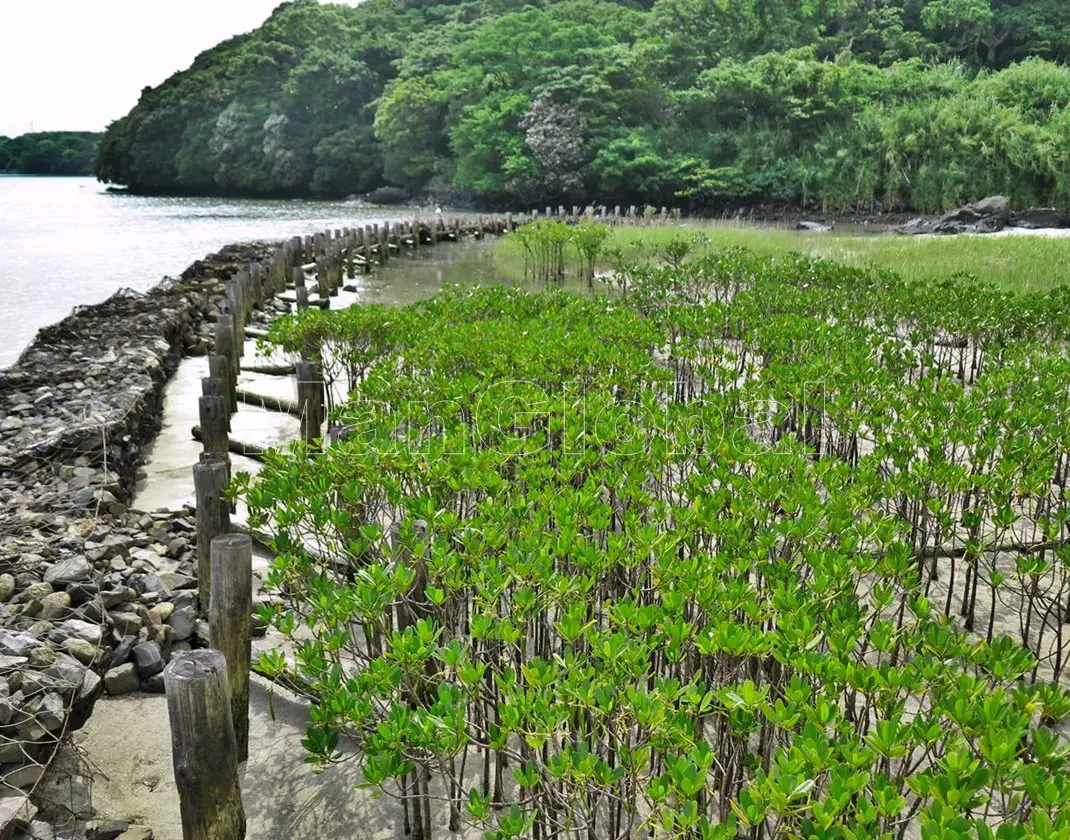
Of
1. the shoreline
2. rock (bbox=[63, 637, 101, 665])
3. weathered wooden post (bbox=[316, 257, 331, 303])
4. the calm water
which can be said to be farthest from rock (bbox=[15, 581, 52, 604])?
weathered wooden post (bbox=[316, 257, 331, 303])

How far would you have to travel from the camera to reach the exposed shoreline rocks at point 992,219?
3167 centimetres

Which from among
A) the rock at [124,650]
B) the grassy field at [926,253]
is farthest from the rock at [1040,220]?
the rock at [124,650]

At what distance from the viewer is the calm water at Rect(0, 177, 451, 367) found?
1895 centimetres

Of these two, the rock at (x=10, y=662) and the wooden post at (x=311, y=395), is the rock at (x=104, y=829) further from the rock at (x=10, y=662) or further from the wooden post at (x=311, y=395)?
the wooden post at (x=311, y=395)

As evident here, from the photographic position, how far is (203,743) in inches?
112

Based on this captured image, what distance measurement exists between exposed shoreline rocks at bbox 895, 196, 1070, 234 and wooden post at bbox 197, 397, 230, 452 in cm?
3164

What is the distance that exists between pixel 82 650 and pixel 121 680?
248mm

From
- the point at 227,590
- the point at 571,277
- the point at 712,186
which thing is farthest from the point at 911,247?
the point at 712,186

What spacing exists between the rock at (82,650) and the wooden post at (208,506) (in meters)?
0.64

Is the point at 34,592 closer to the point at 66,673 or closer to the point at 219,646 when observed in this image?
the point at 66,673

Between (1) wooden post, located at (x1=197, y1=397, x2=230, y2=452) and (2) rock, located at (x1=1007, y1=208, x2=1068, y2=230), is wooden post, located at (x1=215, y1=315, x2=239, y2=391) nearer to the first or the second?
(1) wooden post, located at (x1=197, y1=397, x2=230, y2=452)

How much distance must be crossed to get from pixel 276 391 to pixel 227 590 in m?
6.67

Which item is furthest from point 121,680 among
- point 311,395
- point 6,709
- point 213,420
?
point 311,395

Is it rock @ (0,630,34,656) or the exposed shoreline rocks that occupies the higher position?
the exposed shoreline rocks
